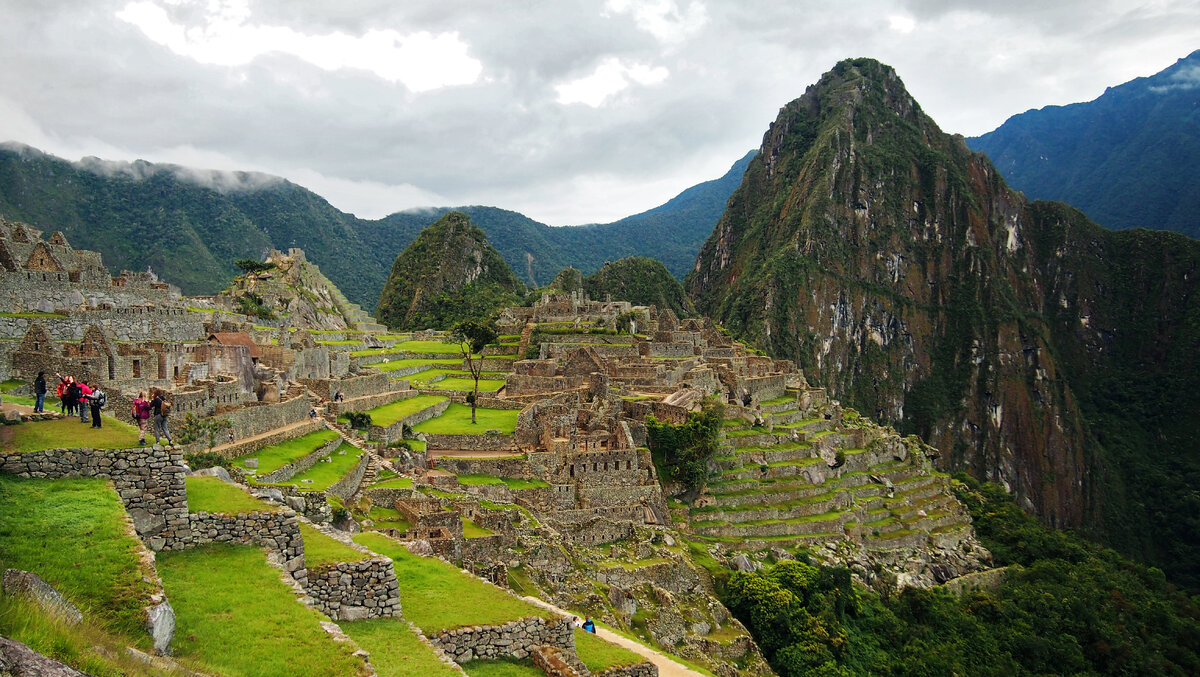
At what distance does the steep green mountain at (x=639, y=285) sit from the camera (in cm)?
11275

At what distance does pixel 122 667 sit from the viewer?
5.12m

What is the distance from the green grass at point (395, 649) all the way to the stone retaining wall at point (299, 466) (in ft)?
26.4

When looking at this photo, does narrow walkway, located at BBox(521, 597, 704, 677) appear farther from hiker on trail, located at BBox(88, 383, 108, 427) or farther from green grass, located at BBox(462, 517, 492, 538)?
hiker on trail, located at BBox(88, 383, 108, 427)

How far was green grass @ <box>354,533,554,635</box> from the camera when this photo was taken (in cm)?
961

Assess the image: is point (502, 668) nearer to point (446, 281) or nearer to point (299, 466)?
point (299, 466)

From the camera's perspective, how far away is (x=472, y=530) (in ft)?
63.4

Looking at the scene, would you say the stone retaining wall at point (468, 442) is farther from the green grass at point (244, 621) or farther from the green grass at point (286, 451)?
the green grass at point (244, 621)

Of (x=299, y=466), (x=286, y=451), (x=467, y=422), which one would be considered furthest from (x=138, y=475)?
(x=467, y=422)

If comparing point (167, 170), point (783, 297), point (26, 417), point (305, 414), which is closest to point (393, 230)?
point (167, 170)

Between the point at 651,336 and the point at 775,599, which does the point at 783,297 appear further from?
the point at 775,599

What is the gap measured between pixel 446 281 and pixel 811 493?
276 feet

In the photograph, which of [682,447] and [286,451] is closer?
[286,451]

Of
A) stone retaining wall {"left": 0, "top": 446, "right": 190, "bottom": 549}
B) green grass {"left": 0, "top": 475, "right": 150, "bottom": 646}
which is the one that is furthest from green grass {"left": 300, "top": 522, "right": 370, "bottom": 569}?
green grass {"left": 0, "top": 475, "right": 150, "bottom": 646}

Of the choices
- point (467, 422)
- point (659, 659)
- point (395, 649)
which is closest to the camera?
point (395, 649)
